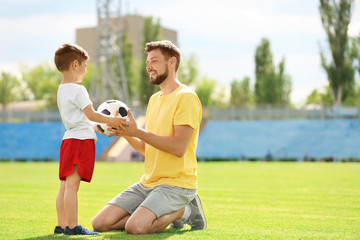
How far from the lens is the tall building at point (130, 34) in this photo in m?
82.9

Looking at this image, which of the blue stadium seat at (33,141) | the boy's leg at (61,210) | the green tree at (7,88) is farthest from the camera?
the green tree at (7,88)

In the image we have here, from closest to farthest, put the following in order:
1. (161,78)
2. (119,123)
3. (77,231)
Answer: (119,123) → (77,231) → (161,78)

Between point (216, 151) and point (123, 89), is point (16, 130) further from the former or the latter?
point (216, 151)

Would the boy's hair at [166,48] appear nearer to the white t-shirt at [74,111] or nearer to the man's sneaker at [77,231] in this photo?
the white t-shirt at [74,111]

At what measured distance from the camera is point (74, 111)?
17.6 ft

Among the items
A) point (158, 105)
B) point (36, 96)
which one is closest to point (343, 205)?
point (158, 105)

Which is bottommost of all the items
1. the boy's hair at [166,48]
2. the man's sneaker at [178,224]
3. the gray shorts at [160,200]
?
the man's sneaker at [178,224]

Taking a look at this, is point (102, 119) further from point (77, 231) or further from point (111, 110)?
point (77, 231)

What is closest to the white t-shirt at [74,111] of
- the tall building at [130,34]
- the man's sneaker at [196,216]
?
the man's sneaker at [196,216]

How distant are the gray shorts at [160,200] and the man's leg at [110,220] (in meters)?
0.08

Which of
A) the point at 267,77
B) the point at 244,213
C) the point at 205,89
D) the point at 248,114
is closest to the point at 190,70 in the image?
the point at 205,89

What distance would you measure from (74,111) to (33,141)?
37.3m

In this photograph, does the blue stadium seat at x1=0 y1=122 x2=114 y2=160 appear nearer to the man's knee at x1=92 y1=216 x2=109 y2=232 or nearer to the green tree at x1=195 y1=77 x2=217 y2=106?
the man's knee at x1=92 y1=216 x2=109 y2=232

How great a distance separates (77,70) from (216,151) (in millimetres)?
32547
